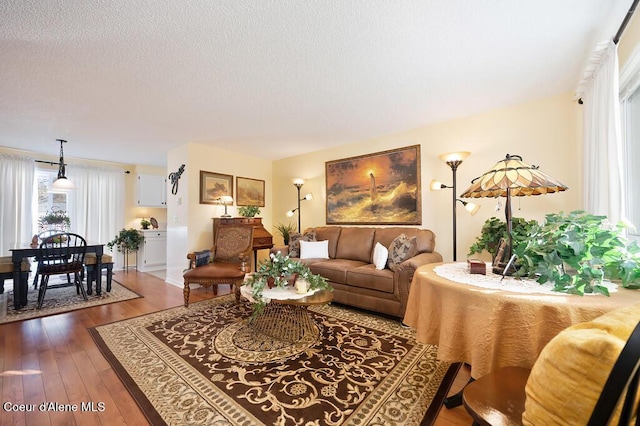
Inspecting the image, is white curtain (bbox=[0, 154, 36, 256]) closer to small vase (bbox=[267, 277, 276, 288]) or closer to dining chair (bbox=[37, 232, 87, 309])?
dining chair (bbox=[37, 232, 87, 309])

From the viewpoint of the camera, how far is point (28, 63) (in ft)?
7.14

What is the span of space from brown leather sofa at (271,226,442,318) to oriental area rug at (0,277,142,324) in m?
2.59

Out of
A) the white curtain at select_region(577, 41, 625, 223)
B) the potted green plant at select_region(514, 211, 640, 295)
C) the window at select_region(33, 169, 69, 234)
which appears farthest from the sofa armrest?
the window at select_region(33, 169, 69, 234)

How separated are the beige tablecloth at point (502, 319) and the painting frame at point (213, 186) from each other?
4.11 metres

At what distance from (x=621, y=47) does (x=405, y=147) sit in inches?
86.5

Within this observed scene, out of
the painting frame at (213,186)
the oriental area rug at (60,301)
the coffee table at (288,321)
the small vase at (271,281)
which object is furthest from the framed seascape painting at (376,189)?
the oriental area rug at (60,301)

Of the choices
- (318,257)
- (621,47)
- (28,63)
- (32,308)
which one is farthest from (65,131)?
(621,47)

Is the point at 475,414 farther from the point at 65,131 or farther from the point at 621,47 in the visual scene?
the point at 65,131

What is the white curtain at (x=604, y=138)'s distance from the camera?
1809 millimetres

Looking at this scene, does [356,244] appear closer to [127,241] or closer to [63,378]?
[63,378]

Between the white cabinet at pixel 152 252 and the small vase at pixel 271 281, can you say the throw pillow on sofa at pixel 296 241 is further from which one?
the white cabinet at pixel 152 252

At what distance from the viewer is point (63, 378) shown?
1.86m

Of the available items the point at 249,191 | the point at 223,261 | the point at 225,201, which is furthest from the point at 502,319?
the point at 249,191

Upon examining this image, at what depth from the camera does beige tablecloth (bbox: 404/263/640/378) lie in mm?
1078
